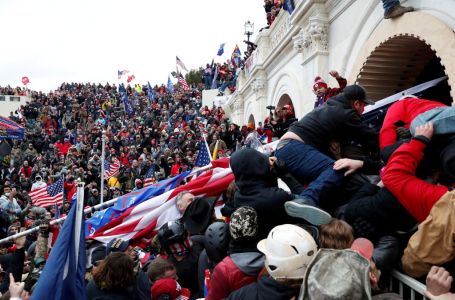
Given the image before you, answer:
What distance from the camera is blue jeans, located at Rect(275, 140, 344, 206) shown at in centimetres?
337

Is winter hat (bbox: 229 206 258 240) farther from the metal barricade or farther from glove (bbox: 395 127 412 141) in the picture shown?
glove (bbox: 395 127 412 141)

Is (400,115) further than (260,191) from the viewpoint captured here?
Yes

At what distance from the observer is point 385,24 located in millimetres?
7645

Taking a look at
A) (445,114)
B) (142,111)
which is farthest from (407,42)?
(142,111)

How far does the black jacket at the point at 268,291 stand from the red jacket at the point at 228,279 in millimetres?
302

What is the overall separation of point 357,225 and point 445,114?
103 cm

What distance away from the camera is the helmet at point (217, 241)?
3457 millimetres

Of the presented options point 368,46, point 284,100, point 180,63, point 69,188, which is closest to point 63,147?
point 69,188

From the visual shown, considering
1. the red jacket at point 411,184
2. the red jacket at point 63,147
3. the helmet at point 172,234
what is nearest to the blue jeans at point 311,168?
the red jacket at point 411,184

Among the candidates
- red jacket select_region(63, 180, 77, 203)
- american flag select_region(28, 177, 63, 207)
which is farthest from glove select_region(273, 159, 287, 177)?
red jacket select_region(63, 180, 77, 203)

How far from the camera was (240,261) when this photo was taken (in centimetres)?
297

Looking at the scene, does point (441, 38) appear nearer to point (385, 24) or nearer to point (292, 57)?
point (385, 24)

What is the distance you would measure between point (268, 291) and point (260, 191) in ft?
3.55

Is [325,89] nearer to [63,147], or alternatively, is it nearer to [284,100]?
[284,100]
